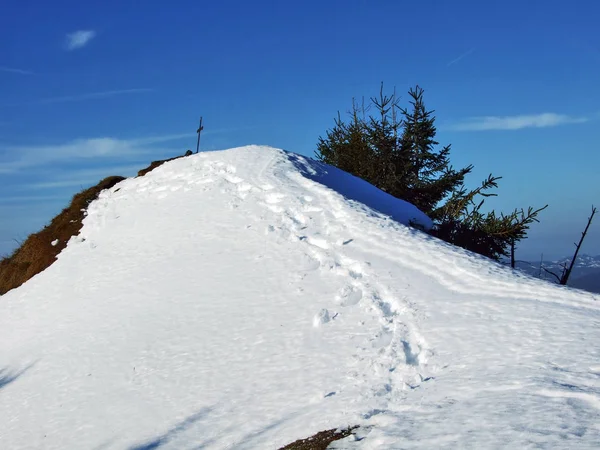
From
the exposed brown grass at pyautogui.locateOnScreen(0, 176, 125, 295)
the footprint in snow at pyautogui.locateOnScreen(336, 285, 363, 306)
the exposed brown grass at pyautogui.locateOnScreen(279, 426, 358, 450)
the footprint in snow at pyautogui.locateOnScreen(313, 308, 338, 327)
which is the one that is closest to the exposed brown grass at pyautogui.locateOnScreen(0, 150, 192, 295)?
the exposed brown grass at pyautogui.locateOnScreen(0, 176, 125, 295)

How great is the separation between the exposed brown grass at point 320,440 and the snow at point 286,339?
9.4 inches

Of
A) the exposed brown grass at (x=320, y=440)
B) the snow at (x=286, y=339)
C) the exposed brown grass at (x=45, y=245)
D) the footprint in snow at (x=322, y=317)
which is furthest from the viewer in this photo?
the exposed brown grass at (x=45, y=245)

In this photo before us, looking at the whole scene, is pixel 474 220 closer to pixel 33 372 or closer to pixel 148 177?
pixel 148 177

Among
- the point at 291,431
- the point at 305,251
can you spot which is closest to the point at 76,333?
the point at 305,251

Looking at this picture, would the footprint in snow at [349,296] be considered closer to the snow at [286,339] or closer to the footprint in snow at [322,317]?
the snow at [286,339]

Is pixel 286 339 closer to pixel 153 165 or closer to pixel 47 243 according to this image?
pixel 47 243

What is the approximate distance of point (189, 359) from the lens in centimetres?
908

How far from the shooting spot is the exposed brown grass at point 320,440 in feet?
18.1

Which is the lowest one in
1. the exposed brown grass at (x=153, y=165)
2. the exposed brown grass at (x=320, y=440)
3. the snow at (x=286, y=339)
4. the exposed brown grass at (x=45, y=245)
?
the exposed brown grass at (x=320, y=440)

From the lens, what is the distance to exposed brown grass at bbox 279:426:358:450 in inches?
217

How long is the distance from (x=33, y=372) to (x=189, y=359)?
11.5 ft

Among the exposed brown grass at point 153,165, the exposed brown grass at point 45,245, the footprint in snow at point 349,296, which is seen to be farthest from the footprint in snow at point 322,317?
the exposed brown grass at point 153,165

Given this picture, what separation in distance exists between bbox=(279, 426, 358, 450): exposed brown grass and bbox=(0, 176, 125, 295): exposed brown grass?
1269cm

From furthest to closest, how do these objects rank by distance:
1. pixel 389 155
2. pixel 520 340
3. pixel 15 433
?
pixel 389 155 → pixel 15 433 → pixel 520 340
